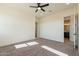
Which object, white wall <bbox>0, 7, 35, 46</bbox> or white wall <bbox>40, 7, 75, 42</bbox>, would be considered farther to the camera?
white wall <bbox>40, 7, 75, 42</bbox>

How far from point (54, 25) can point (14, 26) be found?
3128 mm

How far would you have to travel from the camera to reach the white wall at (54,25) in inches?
235

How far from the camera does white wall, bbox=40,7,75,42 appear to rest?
598 centimetres

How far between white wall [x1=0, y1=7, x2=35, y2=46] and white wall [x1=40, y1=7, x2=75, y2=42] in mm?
1476

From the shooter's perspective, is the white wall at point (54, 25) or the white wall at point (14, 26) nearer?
the white wall at point (14, 26)

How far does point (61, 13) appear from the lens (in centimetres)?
Result: 611

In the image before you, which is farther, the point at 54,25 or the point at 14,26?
the point at 54,25

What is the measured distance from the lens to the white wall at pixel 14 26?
15.3 feet

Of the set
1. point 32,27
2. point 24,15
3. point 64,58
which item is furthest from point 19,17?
point 64,58

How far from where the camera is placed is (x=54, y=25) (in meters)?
6.79

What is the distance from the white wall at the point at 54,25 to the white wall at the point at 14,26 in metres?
1.48

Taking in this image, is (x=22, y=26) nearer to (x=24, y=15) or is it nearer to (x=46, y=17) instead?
(x=24, y=15)

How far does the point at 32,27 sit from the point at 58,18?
2.29m

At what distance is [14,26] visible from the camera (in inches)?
213
